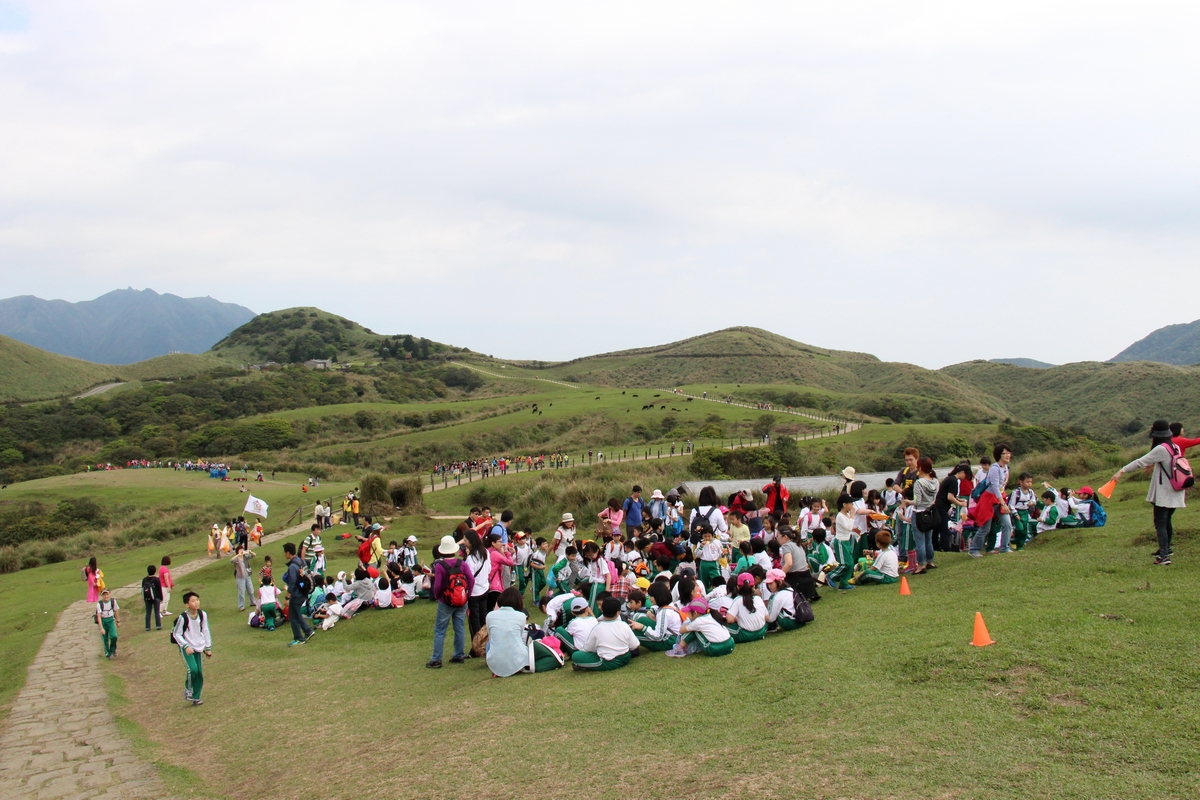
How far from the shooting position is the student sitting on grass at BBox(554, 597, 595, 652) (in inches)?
348

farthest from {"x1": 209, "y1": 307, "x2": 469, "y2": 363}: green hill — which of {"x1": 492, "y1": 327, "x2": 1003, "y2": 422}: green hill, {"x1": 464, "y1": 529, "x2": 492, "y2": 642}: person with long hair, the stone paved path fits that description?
{"x1": 464, "y1": 529, "x2": 492, "y2": 642}: person with long hair

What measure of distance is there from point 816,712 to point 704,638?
2542 millimetres

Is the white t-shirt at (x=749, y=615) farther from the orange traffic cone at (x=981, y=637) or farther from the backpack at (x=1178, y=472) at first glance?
the backpack at (x=1178, y=472)

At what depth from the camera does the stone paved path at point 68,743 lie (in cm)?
684

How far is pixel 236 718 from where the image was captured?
877 centimetres

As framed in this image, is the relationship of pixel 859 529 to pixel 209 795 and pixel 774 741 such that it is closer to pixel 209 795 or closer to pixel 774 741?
pixel 774 741

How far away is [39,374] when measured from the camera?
112 meters

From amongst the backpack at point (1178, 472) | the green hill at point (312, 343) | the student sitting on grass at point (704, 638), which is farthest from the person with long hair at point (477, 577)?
the green hill at point (312, 343)

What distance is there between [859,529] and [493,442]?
5350 centimetres

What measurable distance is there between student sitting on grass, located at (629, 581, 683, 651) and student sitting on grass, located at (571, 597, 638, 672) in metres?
0.27

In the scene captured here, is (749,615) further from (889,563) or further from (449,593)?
(449,593)

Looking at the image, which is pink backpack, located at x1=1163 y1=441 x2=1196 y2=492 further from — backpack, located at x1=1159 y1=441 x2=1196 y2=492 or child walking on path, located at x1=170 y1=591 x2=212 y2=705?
child walking on path, located at x1=170 y1=591 x2=212 y2=705

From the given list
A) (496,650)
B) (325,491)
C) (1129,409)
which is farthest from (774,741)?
(1129,409)

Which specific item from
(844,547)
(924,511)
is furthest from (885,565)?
(924,511)
